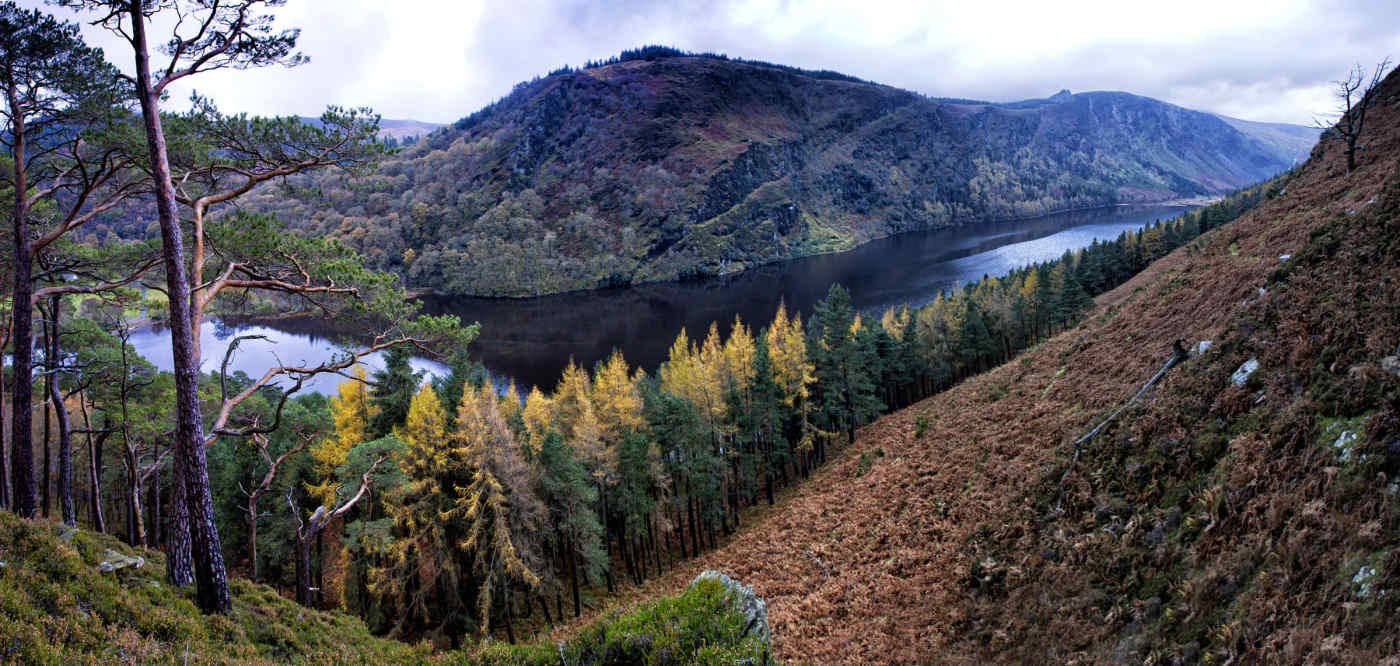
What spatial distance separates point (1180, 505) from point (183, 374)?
1590 cm

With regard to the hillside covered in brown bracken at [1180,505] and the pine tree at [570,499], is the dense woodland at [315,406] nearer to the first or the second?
the pine tree at [570,499]

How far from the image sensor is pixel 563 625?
2405cm

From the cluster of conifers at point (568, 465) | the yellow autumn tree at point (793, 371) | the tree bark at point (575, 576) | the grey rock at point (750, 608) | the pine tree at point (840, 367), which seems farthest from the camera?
the pine tree at point (840, 367)

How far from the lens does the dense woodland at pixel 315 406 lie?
9867mm

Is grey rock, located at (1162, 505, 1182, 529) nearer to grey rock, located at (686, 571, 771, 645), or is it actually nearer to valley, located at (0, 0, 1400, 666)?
valley, located at (0, 0, 1400, 666)

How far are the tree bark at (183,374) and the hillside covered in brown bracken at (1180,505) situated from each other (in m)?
10.8

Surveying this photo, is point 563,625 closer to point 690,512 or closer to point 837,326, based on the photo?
point 690,512

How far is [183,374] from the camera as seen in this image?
857 cm

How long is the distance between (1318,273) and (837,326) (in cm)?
2637

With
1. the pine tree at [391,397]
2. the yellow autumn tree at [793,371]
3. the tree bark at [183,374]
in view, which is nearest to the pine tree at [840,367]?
the yellow autumn tree at [793,371]

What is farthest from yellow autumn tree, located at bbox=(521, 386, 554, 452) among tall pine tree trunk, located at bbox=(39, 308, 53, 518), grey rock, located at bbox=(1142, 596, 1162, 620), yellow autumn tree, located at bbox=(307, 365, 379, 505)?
grey rock, located at bbox=(1142, 596, 1162, 620)

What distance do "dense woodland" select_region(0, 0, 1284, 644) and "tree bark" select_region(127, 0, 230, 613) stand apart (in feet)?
0.11

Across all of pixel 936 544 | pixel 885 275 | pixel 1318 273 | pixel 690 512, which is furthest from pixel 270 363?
pixel 885 275

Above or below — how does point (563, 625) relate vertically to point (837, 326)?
below
